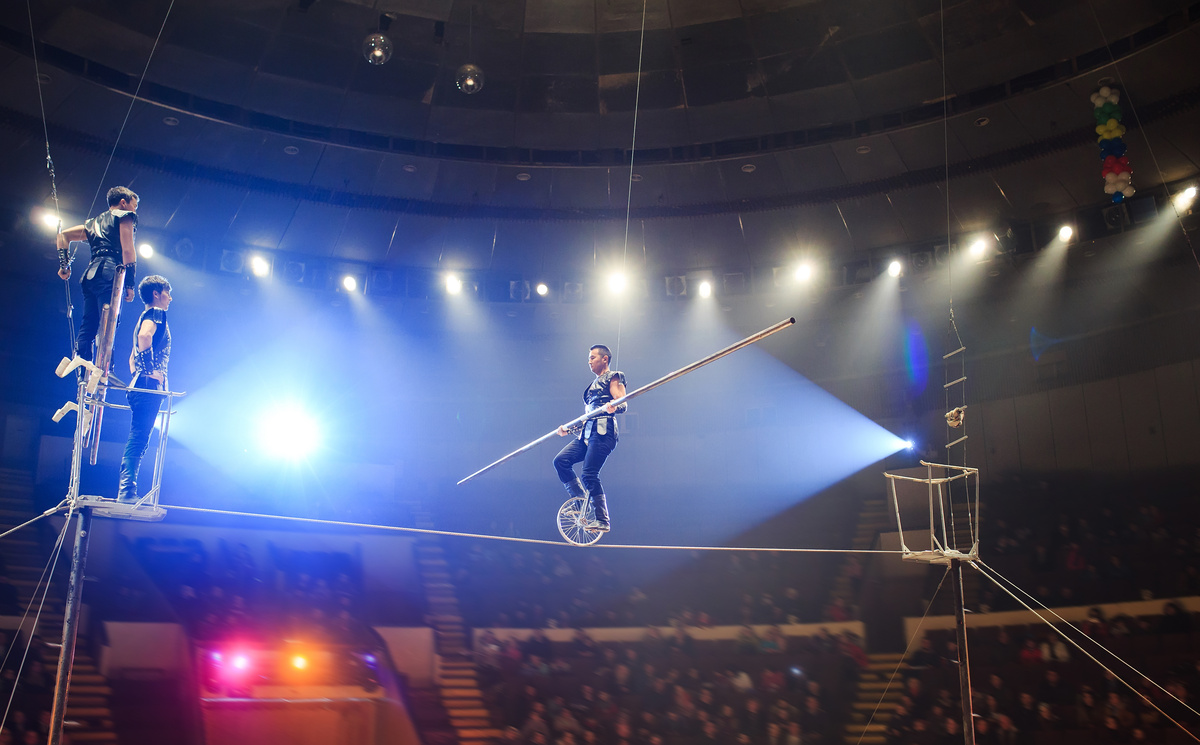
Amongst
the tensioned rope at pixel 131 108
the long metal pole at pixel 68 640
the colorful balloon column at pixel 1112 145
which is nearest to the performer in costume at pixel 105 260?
the long metal pole at pixel 68 640

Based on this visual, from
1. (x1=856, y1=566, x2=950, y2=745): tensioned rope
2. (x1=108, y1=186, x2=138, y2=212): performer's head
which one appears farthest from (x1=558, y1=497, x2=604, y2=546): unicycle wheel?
(x1=856, y1=566, x2=950, y2=745): tensioned rope

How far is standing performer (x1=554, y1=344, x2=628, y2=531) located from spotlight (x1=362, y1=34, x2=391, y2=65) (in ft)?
17.4

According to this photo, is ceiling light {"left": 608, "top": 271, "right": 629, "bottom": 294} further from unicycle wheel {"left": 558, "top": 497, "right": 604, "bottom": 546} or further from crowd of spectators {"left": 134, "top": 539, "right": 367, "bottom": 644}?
unicycle wheel {"left": 558, "top": 497, "right": 604, "bottom": 546}

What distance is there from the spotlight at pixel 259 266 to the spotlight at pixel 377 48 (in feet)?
12.7

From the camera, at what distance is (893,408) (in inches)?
578

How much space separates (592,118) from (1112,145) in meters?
6.52

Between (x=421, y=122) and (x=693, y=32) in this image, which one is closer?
(x=693, y=32)

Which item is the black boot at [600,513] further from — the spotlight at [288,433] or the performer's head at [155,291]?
the spotlight at [288,433]

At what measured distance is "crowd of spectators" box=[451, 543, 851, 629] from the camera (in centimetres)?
1053

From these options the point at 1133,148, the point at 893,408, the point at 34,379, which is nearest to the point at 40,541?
the point at 34,379

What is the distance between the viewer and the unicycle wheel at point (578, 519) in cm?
703

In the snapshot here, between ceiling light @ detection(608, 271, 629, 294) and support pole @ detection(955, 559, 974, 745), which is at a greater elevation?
ceiling light @ detection(608, 271, 629, 294)

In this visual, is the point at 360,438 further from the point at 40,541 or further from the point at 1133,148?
the point at 1133,148

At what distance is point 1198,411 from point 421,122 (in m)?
11.8
